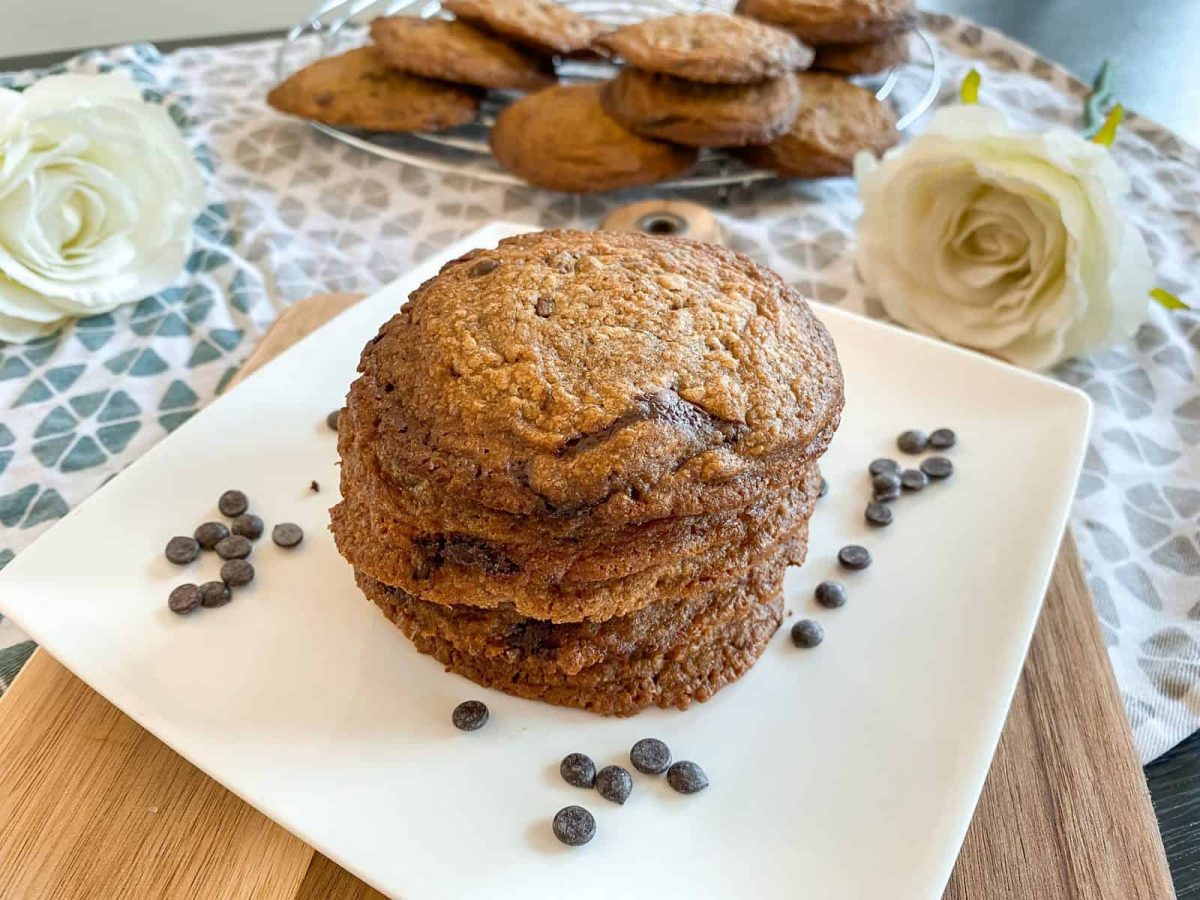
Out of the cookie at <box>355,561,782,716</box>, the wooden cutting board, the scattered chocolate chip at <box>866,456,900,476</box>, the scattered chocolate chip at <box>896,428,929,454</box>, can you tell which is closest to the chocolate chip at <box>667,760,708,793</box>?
the cookie at <box>355,561,782,716</box>

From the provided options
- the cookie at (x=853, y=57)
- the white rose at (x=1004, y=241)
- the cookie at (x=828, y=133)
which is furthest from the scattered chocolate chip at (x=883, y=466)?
the cookie at (x=853, y=57)

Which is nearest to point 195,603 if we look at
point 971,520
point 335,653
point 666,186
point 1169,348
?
point 335,653

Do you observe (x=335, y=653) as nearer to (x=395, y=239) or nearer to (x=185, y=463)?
(x=185, y=463)

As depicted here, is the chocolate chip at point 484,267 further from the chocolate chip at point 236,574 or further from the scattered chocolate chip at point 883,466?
the scattered chocolate chip at point 883,466

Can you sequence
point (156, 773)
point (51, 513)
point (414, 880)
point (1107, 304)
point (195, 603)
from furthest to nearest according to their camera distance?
point (1107, 304)
point (51, 513)
point (195, 603)
point (156, 773)
point (414, 880)

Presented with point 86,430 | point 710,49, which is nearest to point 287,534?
point 86,430

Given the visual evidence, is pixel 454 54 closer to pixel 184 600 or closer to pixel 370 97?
pixel 370 97

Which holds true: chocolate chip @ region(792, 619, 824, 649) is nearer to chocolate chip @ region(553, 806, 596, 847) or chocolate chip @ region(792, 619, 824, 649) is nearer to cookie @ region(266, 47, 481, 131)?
chocolate chip @ region(553, 806, 596, 847)
